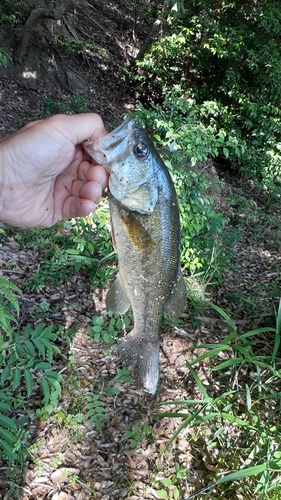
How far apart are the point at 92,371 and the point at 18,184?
6.46 ft

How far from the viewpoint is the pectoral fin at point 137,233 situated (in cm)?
203

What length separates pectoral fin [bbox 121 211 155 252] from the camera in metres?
2.03

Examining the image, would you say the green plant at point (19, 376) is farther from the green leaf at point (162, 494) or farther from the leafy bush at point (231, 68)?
the leafy bush at point (231, 68)

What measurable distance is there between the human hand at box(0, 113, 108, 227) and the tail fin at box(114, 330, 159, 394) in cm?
91

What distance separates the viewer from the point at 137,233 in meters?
2.04

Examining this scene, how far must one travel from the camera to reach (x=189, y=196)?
15.6 ft

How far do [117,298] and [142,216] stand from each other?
23.5 inches

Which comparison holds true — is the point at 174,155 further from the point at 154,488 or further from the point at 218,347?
the point at 154,488

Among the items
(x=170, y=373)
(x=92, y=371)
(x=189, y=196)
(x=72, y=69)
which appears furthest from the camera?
(x=72, y=69)

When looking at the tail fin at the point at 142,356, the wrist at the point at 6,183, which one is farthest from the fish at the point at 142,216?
the wrist at the point at 6,183

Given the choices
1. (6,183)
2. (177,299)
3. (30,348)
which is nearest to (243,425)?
(177,299)

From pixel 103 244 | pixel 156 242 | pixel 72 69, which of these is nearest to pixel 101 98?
pixel 72 69

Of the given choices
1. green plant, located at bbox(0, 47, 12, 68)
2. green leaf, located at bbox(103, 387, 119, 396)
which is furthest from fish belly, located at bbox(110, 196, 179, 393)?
green plant, located at bbox(0, 47, 12, 68)

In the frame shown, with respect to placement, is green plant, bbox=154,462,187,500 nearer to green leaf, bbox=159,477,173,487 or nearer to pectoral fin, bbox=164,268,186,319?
green leaf, bbox=159,477,173,487
